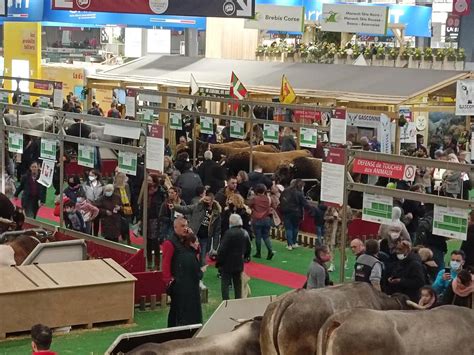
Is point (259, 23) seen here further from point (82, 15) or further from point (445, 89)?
point (445, 89)

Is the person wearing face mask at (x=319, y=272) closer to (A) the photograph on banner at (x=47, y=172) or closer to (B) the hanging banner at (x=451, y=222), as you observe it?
(B) the hanging banner at (x=451, y=222)

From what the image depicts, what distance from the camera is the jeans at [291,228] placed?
17.5 m

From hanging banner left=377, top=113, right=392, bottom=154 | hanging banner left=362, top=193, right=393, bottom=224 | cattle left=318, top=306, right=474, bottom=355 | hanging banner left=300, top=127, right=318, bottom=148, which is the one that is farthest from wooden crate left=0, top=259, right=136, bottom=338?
hanging banner left=377, top=113, right=392, bottom=154

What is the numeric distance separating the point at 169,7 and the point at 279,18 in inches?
365

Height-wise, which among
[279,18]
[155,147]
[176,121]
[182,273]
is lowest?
[182,273]

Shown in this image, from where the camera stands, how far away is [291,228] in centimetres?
1780

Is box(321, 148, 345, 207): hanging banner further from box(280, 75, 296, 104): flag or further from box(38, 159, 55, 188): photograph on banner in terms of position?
box(280, 75, 296, 104): flag

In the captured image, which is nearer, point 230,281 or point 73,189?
point 230,281

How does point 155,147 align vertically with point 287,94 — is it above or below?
below

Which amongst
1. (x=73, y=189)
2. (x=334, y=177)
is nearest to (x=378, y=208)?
(x=334, y=177)

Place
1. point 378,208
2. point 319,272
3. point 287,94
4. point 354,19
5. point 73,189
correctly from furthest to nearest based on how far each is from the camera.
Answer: point 354,19, point 287,94, point 73,189, point 319,272, point 378,208

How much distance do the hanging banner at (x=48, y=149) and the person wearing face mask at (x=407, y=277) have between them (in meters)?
6.63

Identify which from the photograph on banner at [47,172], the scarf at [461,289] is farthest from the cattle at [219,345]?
the photograph on banner at [47,172]

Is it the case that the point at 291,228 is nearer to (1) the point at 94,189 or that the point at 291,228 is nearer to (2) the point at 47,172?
(1) the point at 94,189
